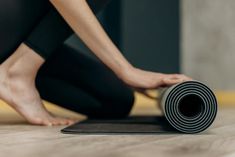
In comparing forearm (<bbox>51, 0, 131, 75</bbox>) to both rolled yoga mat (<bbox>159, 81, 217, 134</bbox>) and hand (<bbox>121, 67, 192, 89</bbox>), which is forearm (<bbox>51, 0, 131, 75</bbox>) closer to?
hand (<bbox>121, 67, 192, 89</bbox>)

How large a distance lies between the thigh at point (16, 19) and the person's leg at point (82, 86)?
0.79 ft

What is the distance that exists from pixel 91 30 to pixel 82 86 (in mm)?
574

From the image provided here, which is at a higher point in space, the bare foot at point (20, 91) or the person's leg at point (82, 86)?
the bare foot at point (20, 91)

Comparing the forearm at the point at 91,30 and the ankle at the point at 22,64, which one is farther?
the ankle at the point at 22,64

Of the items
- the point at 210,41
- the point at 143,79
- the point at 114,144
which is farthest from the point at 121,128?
the point at 210,41

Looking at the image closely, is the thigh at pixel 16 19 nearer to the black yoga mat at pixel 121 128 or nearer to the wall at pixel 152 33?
the black yoga mat at pixel 121 128

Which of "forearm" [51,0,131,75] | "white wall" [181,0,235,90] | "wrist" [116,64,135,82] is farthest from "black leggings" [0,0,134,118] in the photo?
"white wall" [181,0,235,90]

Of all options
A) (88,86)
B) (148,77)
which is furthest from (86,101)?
(148,77)

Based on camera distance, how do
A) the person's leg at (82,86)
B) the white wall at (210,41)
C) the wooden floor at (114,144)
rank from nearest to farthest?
the wooden floor at (114,144) < the person's leg at (82,86) < the white wall at (210,41)

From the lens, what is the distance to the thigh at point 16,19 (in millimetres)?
1729

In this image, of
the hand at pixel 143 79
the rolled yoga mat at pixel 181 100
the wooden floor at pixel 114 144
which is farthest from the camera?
the hand at pixel 143 79

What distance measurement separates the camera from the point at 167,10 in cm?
390

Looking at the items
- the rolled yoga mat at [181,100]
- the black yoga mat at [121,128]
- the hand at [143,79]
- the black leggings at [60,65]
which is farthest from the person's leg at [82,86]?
the rolled yoga mat at [181,100]

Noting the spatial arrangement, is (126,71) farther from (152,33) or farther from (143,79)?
(152,33)
